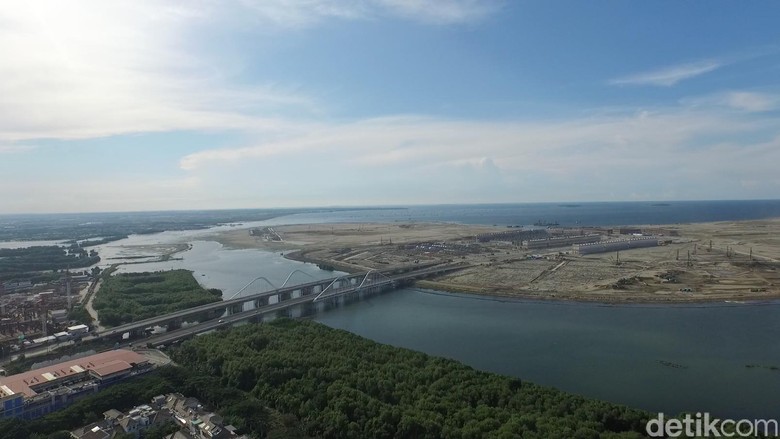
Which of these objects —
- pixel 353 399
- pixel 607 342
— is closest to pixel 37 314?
pixel 353 399

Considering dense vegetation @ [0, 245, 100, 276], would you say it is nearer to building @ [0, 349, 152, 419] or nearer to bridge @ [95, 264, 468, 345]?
bridge @ [95, 264, 468, 345]

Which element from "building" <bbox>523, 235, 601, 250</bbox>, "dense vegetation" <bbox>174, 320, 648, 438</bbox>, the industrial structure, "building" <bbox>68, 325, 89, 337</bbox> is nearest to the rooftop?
"dense vegetation" <bbox>174, 320, 648, 438</bbox>

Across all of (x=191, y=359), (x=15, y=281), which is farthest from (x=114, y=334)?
(x=15, y=281)

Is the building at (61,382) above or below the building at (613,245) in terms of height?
below

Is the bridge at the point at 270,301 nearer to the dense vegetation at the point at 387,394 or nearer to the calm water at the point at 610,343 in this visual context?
the calm water at the point at 610,343

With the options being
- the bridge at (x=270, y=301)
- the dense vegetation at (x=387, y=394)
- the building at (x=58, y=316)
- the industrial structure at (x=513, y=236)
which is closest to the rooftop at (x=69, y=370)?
the dense vegetation at (x=387, y=394)

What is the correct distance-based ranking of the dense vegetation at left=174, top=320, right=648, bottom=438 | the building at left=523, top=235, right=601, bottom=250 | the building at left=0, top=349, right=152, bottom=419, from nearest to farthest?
the dense vegetation at left=174, top=320, right=648, bottom=438, the building at left=0, top=349, right=152, bottom=419, the building at left=523, top=235, right=601, bottom=250

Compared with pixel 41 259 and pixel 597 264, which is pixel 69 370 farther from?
pixel 41 259
